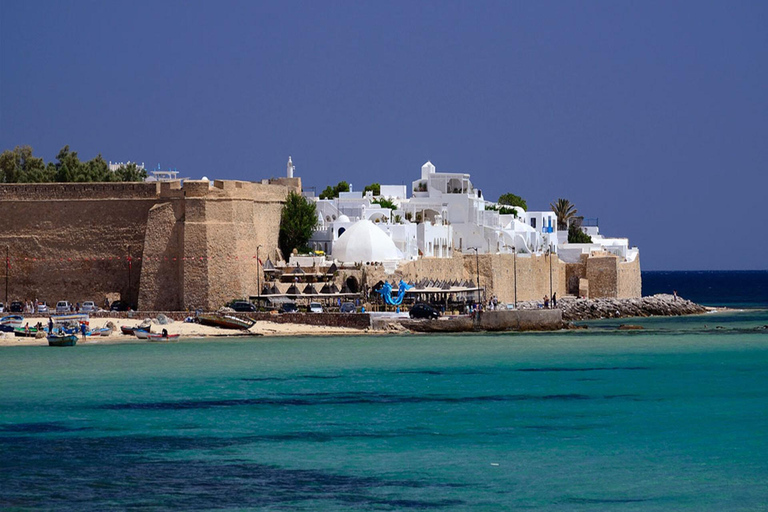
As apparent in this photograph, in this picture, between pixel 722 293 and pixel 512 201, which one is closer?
pixel 512 201

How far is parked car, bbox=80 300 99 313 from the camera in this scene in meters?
46.5

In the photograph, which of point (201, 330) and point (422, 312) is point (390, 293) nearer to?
point (422, 312)

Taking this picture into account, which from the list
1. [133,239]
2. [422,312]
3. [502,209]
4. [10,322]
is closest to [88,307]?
[133,239]

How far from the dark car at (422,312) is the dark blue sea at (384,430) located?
29.7 ft

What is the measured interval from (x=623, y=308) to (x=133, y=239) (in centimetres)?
2427

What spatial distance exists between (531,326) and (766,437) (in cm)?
2588

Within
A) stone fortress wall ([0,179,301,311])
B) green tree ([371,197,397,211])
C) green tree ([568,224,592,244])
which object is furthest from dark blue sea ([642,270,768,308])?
stone fortress wall ([0,179,301,311])

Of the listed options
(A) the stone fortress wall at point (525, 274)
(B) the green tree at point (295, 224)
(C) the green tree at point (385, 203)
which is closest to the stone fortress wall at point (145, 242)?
(A) the stone fortress wall at point (525, 274)

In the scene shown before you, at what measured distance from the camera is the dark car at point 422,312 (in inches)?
1817

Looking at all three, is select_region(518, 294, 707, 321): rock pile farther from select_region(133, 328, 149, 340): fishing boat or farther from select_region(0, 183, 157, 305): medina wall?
select_region(133, 328, 149, 340): fishing boat

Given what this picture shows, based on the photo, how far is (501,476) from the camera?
1775cm

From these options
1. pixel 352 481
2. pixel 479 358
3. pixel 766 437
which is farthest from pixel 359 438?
pixel 479 358

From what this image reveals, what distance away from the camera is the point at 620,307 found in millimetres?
60531

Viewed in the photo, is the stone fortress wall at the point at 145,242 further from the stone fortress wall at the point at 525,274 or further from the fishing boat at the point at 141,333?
the fishing boat at the point at 141,333
